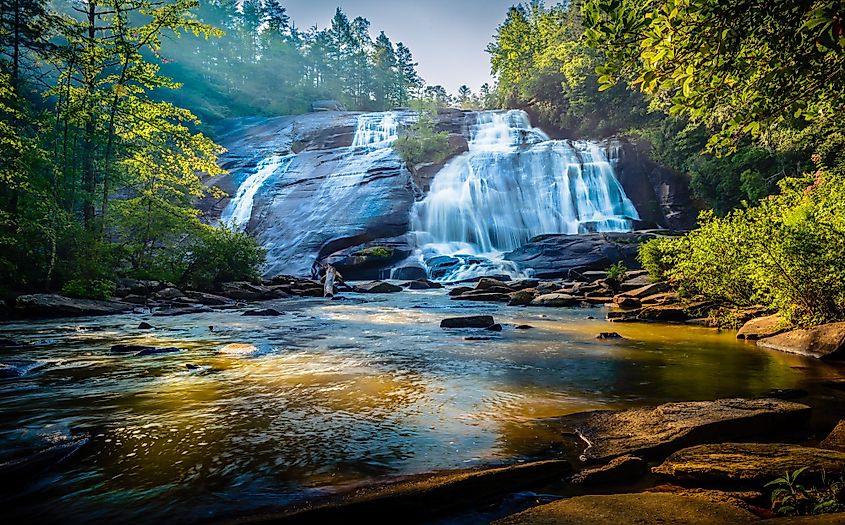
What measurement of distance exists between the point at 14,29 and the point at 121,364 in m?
16.7

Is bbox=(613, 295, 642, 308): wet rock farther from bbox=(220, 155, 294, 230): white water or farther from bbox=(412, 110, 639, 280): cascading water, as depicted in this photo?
bbox=(220, 155, 294, 230): white water

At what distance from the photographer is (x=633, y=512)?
2188 millimetres

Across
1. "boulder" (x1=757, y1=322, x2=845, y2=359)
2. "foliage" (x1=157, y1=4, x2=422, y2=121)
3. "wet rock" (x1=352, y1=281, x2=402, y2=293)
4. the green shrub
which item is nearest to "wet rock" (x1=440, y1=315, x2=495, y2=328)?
"boulder" (x1=757, y1=322, x2=845, y2=359)

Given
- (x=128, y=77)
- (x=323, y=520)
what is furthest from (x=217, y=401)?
(x=128, y=77)

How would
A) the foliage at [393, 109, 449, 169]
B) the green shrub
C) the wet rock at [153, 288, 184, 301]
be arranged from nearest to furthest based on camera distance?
the green shrub → the wet rock at [153, 288, 184, 301] → the foliage at [393, 109, 449, 169]

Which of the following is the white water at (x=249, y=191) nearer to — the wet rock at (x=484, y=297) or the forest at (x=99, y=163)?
the forest at (x=99, y=163)

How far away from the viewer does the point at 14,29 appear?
51.9 feet

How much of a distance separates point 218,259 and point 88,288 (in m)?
→ 5.31

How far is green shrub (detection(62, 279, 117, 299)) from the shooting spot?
44.5ft

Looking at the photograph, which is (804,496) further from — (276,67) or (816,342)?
(276,67)

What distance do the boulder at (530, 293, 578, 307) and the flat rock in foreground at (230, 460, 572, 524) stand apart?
12451 millimetres

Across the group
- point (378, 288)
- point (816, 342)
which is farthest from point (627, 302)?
point (378, 288)

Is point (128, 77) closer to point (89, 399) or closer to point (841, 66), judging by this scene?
point (89, 399)

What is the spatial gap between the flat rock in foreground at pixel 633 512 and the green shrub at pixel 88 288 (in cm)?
1551
